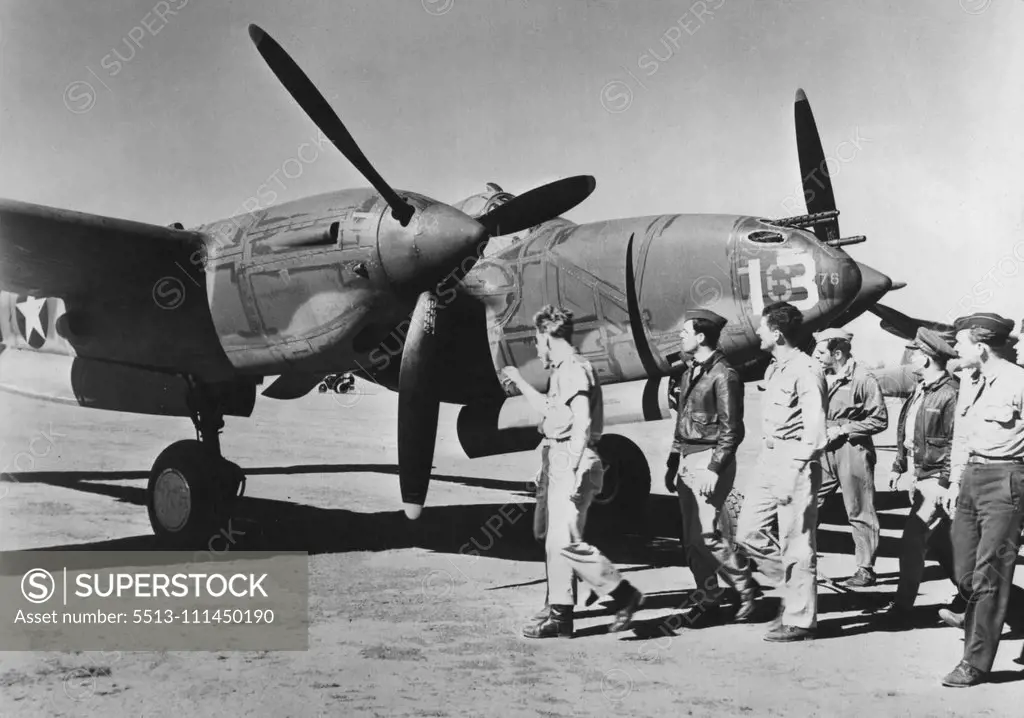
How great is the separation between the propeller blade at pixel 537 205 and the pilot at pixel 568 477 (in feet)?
10.3

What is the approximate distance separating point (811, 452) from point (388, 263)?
364 centimetres

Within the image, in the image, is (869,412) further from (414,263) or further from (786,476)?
(414,263)

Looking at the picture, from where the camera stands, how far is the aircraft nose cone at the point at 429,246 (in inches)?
281

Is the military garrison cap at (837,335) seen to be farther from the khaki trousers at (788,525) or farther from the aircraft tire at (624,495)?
the aircraft tire at (624,495)

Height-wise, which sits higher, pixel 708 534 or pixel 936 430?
pixel 936 430

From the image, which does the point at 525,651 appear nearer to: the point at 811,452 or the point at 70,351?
the point at 811,452

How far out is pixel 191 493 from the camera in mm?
8219

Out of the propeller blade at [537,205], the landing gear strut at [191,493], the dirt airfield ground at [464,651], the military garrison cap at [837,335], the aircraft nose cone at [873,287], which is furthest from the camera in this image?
the aircraft nose cone at [873,287]

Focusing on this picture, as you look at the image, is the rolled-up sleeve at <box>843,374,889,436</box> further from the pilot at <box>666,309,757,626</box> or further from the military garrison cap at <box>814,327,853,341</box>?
the pilot at <box>666,309,757,626</box>

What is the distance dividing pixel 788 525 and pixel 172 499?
18.6ft

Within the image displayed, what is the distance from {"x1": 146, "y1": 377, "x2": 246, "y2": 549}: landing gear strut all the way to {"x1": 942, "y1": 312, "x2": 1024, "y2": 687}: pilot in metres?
6.23

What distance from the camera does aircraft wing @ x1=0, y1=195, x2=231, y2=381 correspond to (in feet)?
25.4

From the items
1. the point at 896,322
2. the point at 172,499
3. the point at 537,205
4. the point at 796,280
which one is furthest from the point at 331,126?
the point at 896,322

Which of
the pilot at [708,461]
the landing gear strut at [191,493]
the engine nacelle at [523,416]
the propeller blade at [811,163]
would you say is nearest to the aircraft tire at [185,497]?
the landing gear strut at [191,493]
